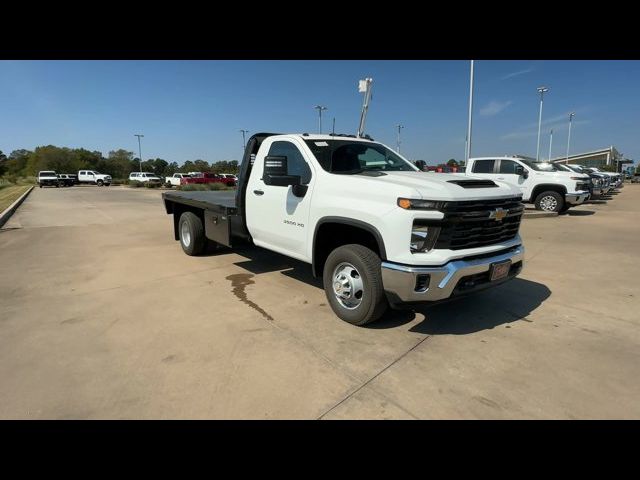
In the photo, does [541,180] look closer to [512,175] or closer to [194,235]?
[512,175]

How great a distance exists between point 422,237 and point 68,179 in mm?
52870

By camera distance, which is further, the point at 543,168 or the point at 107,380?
the point at 543,168

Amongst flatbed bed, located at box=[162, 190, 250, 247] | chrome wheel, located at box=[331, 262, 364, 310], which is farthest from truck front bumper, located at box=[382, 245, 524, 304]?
flatbed bed, located at box=[162, 190, 250, 247]

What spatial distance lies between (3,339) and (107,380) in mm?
1571

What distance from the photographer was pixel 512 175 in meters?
13.0

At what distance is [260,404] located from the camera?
2.58 m

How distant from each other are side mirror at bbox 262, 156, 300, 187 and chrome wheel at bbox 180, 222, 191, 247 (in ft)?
11.0

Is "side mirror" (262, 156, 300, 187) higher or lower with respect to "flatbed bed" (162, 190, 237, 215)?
higher

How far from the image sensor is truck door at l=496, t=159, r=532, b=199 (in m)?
13.0

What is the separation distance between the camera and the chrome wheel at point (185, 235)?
6928 mm

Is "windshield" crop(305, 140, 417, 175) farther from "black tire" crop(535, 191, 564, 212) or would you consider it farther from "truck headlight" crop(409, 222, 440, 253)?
"black tire" crop(535, 191, 564, 212)

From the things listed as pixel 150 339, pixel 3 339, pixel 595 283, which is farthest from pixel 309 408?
pixel 595 283
